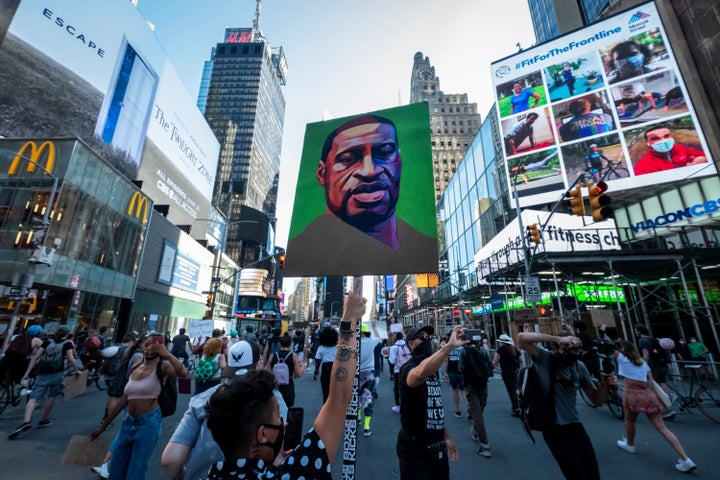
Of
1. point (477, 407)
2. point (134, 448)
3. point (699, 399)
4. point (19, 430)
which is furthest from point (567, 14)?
point (19, 430)

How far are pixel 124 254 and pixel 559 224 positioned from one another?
31.7m

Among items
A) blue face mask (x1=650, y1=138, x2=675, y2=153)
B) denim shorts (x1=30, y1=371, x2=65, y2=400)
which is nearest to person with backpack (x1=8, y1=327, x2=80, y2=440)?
denim shorts (x1=30, y1=371, x2=65, y2=400)

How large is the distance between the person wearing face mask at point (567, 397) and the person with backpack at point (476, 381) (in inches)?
95.4

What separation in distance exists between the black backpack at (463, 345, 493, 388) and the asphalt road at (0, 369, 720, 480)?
1146 millimetres

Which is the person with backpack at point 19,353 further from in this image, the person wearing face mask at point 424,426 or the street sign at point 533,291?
the street sign at point 533,291

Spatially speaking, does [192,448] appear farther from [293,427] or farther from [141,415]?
[141,415]

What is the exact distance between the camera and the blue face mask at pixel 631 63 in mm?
25125

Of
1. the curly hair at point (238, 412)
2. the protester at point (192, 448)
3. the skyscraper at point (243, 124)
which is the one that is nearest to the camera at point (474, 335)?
the protester at point (192, 448)

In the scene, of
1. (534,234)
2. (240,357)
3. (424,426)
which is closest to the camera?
(424,426)

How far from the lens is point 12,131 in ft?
84.2

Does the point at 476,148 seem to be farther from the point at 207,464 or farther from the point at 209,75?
the point at 209,75

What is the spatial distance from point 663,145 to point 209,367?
1212 inches

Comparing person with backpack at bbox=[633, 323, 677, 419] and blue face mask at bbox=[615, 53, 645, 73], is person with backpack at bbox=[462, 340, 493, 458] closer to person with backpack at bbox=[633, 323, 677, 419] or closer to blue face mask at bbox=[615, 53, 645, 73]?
person with backpack at bbox=[633, 323, 677, 419]

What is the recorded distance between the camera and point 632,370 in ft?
19.2
